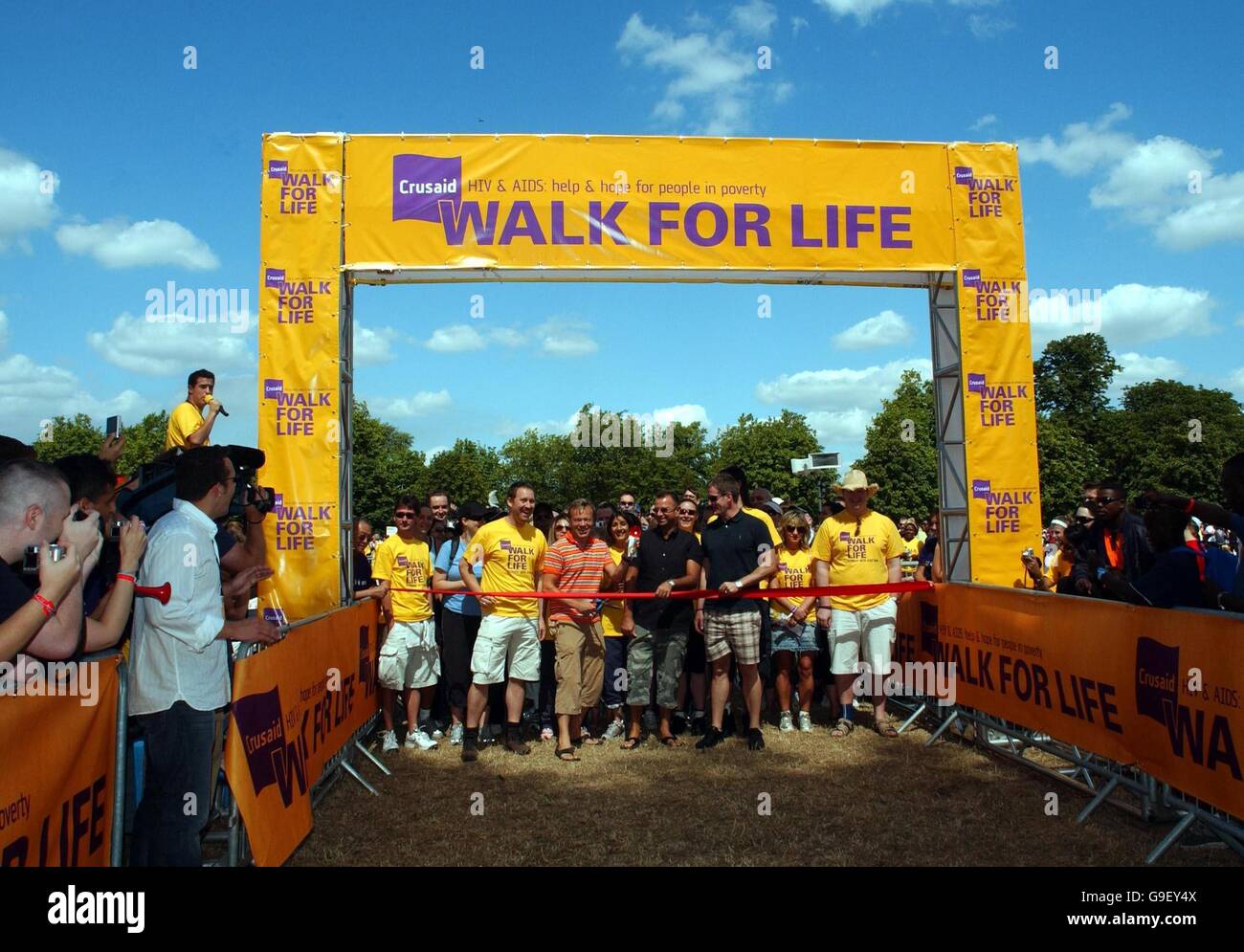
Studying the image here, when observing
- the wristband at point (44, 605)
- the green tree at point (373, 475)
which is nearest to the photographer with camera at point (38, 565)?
the wristband at point (44, 605)

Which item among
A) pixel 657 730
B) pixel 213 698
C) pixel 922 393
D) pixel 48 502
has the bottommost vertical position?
pixel 657 730

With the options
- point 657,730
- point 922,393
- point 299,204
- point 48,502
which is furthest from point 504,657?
point 922,393

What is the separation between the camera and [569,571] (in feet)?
24.3

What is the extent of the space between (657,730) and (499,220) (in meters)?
4.66

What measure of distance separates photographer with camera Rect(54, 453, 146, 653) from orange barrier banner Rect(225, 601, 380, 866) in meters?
0.68

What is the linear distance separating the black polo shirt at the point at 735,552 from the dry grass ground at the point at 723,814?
1.18 metres

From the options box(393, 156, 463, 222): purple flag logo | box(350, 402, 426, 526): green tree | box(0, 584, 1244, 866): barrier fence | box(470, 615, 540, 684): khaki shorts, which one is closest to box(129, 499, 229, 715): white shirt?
box(0, 584, 1244, 866): barrier fence

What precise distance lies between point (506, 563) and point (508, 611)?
1.36ft

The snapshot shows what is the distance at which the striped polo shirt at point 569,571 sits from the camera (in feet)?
24.2

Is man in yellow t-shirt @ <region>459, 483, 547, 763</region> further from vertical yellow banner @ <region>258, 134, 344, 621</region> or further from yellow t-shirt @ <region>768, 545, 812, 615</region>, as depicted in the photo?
yellow t-shirt @ <region>768, 545, 812, 615</region>

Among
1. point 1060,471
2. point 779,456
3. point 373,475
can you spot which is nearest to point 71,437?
point 373,475

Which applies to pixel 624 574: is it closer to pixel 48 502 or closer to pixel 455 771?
pixel 455 771

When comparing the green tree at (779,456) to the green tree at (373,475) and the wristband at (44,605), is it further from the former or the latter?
the wristband at (44,605)
